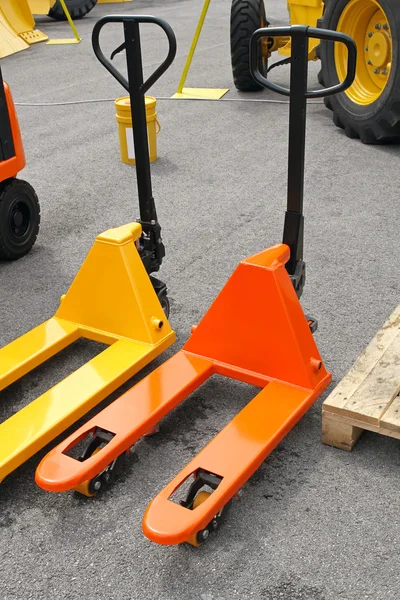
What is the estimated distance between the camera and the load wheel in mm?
5754

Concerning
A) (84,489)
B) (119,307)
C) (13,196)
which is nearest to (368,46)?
(13,196)

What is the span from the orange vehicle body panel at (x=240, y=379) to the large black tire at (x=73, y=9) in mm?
11364

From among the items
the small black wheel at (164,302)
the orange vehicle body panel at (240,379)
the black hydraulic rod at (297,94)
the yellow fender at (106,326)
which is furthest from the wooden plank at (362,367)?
the small black wheel at (164,302)

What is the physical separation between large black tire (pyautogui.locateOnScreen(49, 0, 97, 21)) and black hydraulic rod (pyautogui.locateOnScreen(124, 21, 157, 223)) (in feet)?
35.1

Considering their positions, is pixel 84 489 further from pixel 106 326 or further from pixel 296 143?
pixel 296 143

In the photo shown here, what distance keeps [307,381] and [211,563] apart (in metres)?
0.88

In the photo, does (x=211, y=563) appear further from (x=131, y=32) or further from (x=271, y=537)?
(x=131, y=32)

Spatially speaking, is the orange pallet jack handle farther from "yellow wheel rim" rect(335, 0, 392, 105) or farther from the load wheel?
"yellow wheel rim" rect(335, 0, 392, 105)

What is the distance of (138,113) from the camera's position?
3359 millimetres

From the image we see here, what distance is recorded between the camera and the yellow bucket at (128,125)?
19.1 feet

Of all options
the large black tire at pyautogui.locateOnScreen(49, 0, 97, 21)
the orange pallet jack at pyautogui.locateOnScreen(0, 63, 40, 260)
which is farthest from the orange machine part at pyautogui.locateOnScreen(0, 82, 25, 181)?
the large black tire at pyautogui.locateOnScreen(49, 0, 97, 21)

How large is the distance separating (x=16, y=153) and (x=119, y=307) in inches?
58.1

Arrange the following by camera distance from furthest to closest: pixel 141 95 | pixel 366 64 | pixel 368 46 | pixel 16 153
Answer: pixel 366 64
pixel 368 46
pixel 16 153
pixel 141 95

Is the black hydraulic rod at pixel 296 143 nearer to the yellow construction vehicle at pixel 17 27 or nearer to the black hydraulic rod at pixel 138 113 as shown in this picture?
the black hydraulic rod at pixel 138 113
